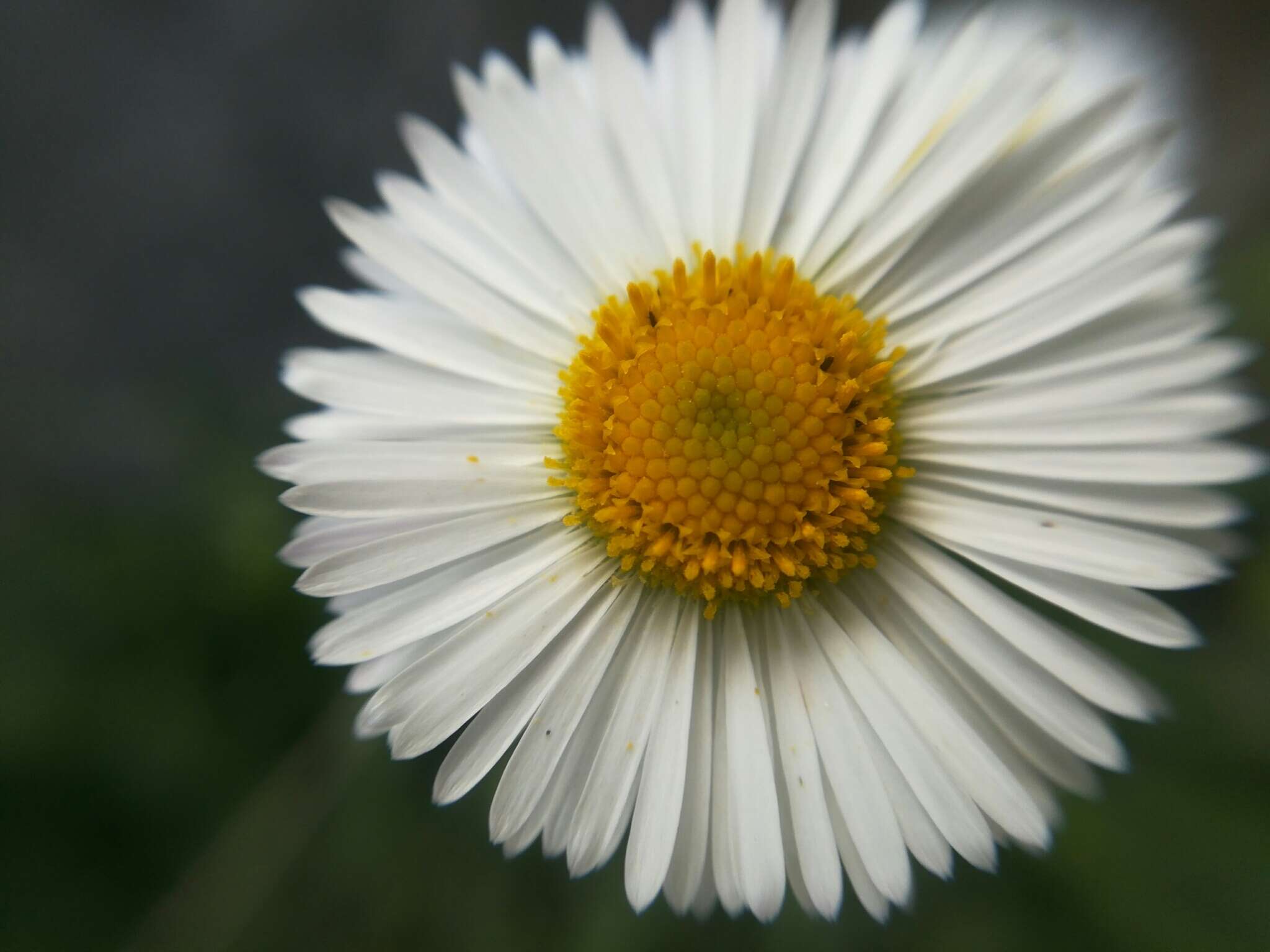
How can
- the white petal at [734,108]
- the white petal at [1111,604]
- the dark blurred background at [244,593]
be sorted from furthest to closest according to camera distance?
1. the dark blurred background at [244,593]
2. the white petal at [734,108]
3. the white petal at [1111,604]

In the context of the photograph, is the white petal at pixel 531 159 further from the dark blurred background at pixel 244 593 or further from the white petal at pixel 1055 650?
the dark blurred background at pixel 244 593

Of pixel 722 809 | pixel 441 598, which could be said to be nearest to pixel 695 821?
pixel 722 809

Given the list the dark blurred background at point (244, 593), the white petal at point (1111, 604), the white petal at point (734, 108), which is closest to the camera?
the white petal at point (1111, 604)

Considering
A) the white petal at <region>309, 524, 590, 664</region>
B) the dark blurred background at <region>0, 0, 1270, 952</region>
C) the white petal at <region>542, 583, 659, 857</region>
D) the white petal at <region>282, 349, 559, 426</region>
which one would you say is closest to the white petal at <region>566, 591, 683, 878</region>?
the white petal at <region>542, 583, 659, 857</region>

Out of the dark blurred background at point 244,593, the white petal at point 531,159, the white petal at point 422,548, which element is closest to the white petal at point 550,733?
the white petal at point 422,548

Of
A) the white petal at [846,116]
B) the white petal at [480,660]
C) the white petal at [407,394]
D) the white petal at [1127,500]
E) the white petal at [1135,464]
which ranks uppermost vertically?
the white petal at [846,116]

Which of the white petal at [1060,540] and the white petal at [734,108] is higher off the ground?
the white petal at [734,108]
